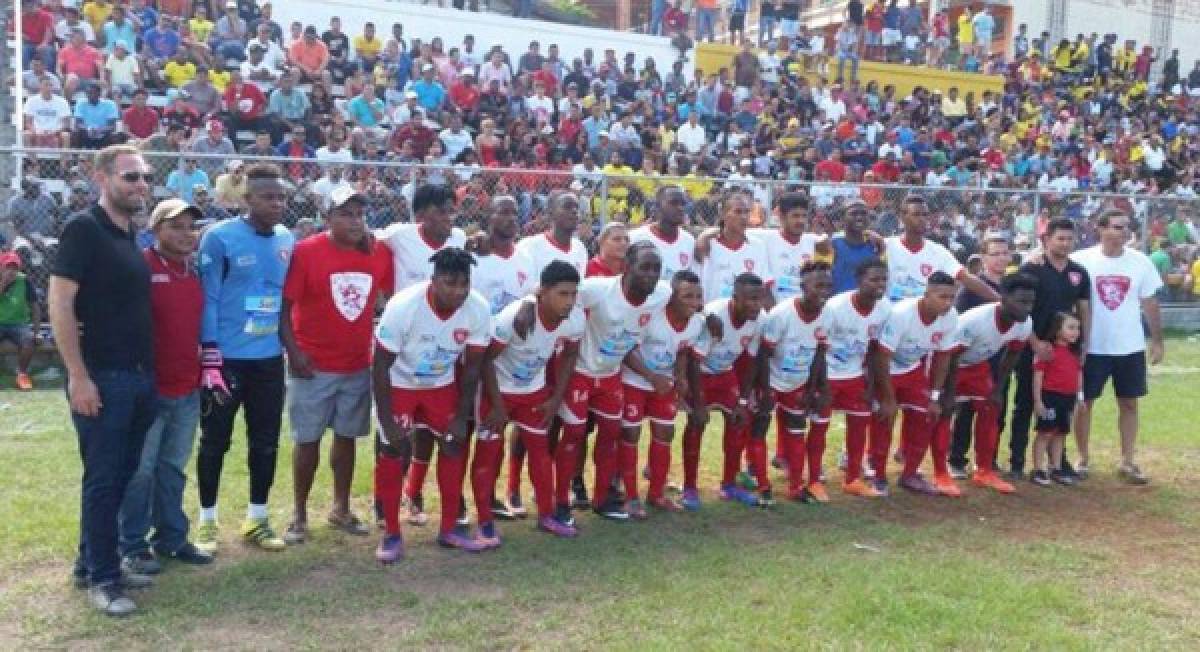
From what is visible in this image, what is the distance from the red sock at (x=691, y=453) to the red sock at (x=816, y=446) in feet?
3.01

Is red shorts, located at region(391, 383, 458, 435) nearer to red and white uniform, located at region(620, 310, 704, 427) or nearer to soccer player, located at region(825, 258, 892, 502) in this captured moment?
red and white uniform, located at region(620, 310, 704, 427)

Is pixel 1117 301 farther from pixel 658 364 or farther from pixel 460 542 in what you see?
pixel 460 542

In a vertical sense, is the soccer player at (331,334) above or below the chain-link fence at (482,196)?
below

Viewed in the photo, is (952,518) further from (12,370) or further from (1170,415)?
(12,370)

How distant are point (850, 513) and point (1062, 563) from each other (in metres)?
1.45

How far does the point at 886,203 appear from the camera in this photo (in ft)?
50.5

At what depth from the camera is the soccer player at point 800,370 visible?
7.46 meters

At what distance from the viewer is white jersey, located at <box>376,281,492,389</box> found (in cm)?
595

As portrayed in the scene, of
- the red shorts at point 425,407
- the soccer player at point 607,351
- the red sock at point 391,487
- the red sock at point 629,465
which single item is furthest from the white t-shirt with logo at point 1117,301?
the red sock at point 391,487

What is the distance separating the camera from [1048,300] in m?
8.49

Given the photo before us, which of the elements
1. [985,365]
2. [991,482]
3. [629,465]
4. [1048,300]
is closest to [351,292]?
[629,465]

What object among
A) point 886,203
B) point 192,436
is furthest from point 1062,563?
point 886,203

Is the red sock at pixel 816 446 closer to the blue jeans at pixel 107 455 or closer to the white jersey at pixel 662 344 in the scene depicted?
the white jersey at pixel 662 344

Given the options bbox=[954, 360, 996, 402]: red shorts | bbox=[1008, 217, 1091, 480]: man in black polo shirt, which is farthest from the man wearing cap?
bbox=[1008, 217, 1091, 480]: man in black polo shirt
